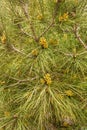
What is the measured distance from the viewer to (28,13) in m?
1.17

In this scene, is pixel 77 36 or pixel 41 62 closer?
pixel 41 62

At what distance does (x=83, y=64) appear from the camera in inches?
47.4

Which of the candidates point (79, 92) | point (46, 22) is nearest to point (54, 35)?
point (46, 22)

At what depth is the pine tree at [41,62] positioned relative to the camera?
113 centimetres

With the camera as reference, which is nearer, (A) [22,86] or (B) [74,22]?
(B) [74,22]

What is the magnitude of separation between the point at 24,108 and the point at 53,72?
180mm

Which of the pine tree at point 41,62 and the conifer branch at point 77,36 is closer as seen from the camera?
the pine tree at point 41,62

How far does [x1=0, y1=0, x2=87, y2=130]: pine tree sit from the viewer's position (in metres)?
1.13

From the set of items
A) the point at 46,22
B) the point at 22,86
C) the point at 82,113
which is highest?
the point at 46,22

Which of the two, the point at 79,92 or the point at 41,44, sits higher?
the point at 41,44

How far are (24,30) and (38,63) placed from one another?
179 mm

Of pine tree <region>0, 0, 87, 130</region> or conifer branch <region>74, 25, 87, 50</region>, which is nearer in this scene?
pine tree <region>0, 0, 87, 130</region>

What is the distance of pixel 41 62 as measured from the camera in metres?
1.13

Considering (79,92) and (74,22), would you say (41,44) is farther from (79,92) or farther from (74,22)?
(79,92)
